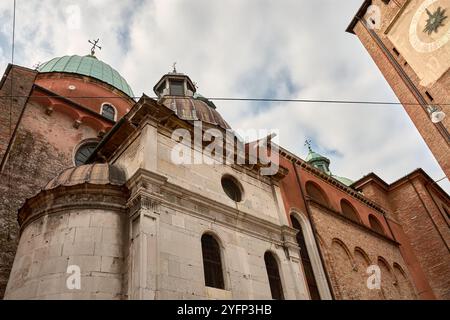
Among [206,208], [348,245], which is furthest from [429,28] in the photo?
[206,208]

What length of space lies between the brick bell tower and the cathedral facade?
4.51m

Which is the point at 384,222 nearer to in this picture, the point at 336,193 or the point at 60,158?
the point at 336,193

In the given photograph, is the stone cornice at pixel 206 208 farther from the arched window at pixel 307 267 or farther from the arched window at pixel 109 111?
the arched window at pixel 109 111

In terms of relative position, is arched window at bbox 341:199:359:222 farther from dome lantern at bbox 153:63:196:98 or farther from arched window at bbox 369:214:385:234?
dome lantern at bbox 153:63:196:98

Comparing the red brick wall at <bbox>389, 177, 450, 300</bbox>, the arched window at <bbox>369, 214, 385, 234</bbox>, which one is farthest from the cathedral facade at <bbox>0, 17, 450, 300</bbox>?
the arched window at <bbox>369, 214, 385, 234</bbox>

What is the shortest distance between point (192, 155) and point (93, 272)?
4151 mm

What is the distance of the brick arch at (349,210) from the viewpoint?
53.6 feet

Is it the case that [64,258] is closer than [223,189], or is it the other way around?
[64,258]

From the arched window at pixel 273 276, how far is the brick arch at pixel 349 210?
24.6 feet

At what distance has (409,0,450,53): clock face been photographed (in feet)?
39.6

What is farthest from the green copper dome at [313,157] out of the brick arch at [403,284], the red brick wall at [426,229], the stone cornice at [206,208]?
the stone cornice at [206,208]
